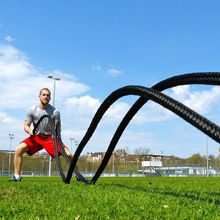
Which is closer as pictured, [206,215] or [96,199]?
[206,215]

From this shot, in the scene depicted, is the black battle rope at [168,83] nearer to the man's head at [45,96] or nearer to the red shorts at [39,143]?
the red shorts at [39,143]

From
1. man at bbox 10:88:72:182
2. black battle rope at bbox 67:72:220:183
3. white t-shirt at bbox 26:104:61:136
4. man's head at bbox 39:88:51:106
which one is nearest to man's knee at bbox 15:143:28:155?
man at bbox 10:88:72:182

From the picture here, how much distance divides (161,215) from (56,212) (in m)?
0.75

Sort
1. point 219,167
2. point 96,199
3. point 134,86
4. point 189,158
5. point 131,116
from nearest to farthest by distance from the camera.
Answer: point 96,199, point 134,86, point 131,116, point 219,167, point 189,158

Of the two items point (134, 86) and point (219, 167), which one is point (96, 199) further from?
point (219, 167)

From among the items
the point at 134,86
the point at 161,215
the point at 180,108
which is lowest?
the point at 161,215

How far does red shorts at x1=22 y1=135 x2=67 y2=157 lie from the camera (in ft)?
28.9

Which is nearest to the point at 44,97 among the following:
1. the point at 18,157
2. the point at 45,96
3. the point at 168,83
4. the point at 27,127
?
the point at 45,96

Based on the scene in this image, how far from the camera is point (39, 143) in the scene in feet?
29.1

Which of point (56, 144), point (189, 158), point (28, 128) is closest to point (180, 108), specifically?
point (56, 144)

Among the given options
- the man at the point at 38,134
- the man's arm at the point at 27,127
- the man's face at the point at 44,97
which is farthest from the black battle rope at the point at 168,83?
the man's face at the point at 44,97

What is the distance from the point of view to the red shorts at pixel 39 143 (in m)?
8.82

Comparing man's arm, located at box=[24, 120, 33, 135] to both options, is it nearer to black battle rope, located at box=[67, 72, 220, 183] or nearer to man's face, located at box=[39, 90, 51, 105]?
man's face, located at box=[39, 90, 51, 105]

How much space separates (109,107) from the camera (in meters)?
5.52
